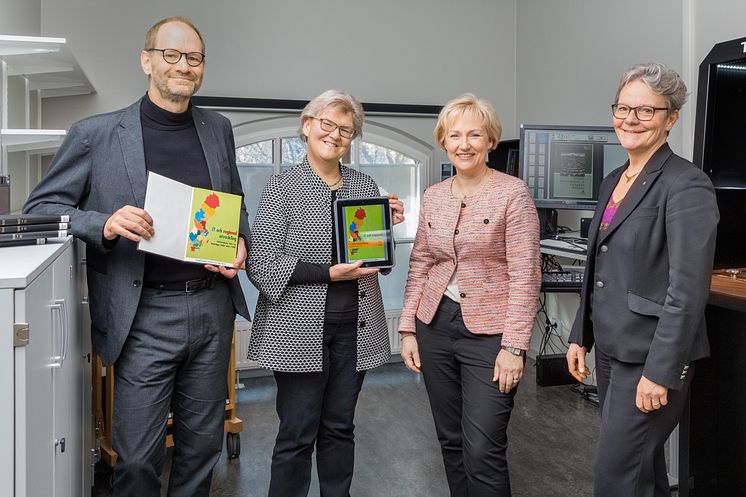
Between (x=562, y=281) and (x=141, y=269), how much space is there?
2391 mm

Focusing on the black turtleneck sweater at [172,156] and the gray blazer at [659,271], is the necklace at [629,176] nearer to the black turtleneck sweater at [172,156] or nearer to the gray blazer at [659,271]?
the gray blazer at [659,271]

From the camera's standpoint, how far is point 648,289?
1.60 m

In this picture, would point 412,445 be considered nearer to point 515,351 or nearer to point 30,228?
point 515,351

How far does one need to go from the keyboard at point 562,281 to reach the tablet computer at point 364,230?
1.64m

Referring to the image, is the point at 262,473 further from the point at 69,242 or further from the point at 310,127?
the point at 310,127

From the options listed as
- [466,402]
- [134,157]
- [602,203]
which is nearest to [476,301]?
[466,402]

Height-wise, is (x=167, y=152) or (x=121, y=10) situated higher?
(x=121, y=10)

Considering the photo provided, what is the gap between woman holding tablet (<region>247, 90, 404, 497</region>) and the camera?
192cm

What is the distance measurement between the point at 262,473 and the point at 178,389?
1178 millimetres

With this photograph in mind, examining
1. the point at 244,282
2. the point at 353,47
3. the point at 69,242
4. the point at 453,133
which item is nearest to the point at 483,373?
the point at 453,133

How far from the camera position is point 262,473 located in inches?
114

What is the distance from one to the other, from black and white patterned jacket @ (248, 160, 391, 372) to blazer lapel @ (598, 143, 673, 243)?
0.82m

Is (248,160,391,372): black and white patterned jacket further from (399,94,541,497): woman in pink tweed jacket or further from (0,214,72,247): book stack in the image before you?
(0,214,72,247): book stack

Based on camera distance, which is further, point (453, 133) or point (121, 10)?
point (121, 10)
